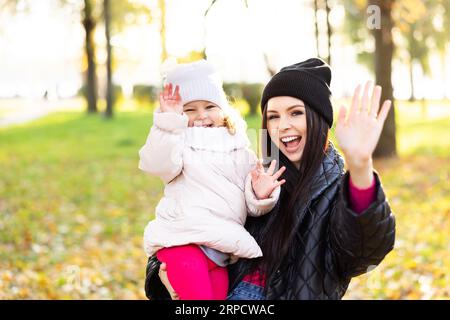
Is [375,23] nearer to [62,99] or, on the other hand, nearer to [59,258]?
[59,258]

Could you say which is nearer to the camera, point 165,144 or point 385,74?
point 165,144

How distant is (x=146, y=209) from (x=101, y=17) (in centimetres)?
1918

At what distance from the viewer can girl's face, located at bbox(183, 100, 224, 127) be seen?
2.95 metres

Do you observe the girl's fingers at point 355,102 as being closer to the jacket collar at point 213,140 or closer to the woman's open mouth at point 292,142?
the woman's open mouth at point 292,142

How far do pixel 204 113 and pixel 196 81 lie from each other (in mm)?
151

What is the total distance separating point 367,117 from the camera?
2.22 m

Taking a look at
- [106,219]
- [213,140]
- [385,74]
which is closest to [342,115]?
[213,140]

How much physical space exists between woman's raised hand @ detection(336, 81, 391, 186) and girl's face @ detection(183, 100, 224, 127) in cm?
82

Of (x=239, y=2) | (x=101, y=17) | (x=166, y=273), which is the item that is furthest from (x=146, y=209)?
(x=101, y=17)

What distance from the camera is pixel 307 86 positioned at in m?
2.71

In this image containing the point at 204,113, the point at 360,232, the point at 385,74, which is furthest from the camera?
the point at 385,74

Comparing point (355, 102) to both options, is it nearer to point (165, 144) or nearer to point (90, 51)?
point (165, 144)

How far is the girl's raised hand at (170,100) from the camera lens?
2.66 m

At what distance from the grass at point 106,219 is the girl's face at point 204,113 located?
3.77 m
